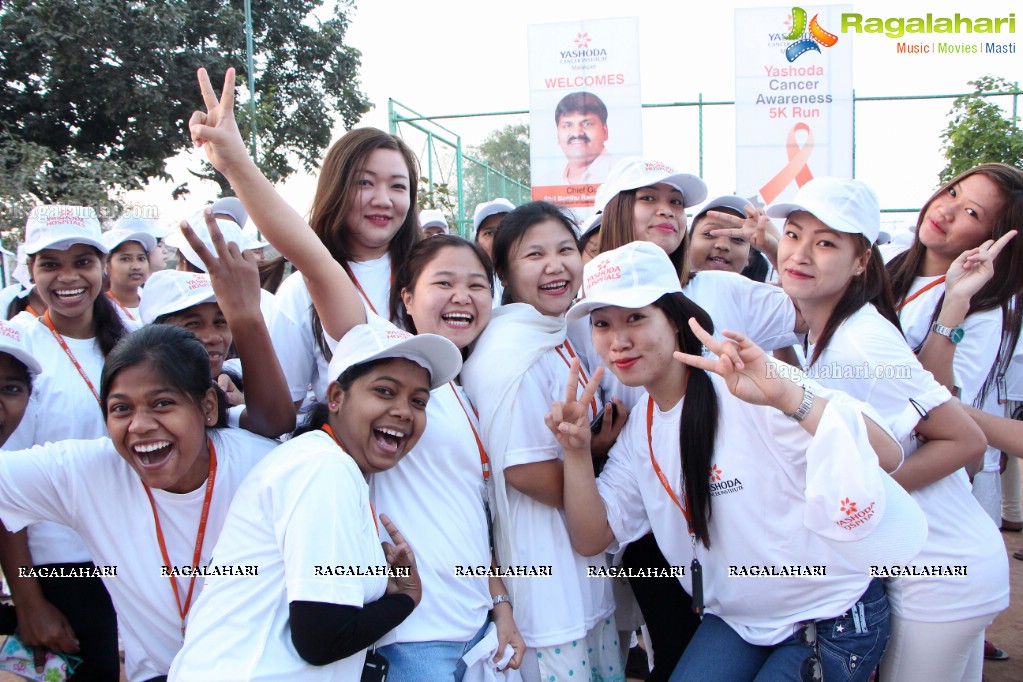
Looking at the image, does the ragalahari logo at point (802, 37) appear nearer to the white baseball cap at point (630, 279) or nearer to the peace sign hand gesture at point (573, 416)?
the white baseball cap at point (630, 279)

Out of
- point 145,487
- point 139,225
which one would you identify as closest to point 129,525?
point 145,487

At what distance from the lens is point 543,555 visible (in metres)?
2.41

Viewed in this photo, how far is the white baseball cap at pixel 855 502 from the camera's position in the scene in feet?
6.04

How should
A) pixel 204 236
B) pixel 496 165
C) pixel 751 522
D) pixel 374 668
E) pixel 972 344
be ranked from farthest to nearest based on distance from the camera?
pixel 496 165 → pixel 204 236 → pixel 972 344 → pixel 751 522 → pixel 374 668

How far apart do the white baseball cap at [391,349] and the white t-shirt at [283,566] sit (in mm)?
302

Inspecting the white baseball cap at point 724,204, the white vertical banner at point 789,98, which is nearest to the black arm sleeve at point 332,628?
the white baseball cap at point 724,204

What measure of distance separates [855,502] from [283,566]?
1449 mm

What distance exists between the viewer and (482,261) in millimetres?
2682

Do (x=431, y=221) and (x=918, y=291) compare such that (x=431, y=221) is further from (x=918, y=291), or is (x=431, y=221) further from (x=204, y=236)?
(x=918, y=291)

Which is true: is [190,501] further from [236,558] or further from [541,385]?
[541,385]

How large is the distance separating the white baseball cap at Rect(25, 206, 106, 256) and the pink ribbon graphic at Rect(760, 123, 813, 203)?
6786 mm

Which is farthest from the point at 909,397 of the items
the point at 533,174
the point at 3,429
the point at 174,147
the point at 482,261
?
the point at 174,147

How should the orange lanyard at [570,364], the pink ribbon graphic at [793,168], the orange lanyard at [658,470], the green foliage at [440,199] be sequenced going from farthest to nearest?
the green foliage at [440,199] → the pink ribbon graphic at [793,168] → the orange lanyard at [570,364] → the orange lanyard at [658,470]

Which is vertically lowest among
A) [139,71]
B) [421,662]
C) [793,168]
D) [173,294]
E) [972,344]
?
[421,662]
